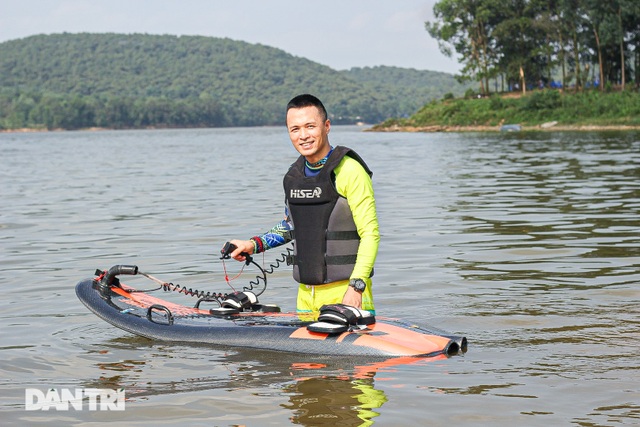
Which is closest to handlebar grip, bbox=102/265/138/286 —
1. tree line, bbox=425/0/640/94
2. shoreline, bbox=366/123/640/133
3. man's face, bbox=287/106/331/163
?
man's face, bbox=287/106/331/163

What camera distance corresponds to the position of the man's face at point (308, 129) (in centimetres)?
597

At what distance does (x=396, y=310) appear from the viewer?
8656 mm

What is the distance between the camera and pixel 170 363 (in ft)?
21.8

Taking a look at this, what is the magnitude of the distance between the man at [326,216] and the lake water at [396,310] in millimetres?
563

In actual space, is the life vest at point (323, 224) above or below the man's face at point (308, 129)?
below

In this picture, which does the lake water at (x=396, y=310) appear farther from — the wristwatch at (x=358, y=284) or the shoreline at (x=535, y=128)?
the shoreline at (x=535, y=128)

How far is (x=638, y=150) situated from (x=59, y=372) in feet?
96.9

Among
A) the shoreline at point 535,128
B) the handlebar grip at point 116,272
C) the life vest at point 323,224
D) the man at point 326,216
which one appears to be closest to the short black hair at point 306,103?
the man at point 326,216

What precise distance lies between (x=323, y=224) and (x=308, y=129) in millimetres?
671

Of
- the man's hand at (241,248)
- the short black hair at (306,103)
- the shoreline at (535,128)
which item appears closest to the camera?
the short black hair at (306,103)

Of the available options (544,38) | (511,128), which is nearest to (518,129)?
(511,128)

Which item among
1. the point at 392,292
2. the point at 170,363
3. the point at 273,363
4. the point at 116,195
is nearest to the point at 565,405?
the point at 273,363

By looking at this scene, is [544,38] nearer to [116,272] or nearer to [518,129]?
[518,129]

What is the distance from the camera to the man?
5.93 metres
